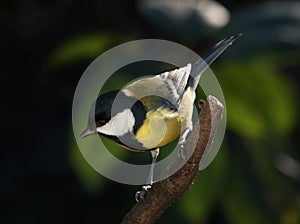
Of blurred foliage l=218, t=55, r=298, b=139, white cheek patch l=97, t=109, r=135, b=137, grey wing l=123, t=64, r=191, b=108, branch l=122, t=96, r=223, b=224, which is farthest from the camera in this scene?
blurred foliage l=218, t=55, r=298, b=139

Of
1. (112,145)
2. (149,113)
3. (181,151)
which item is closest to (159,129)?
(149,113)

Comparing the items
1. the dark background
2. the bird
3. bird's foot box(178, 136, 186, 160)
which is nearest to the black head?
the bird

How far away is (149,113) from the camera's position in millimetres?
1820

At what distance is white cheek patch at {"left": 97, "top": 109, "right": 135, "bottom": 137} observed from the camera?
174 cm

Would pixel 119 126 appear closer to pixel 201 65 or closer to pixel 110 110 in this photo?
pixel 110 110

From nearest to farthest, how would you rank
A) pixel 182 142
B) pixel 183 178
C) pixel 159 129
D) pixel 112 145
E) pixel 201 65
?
pixel 183 178 < pixel 182 142 < pixel 159 129 < pixel 201 65 < pixel 112 145

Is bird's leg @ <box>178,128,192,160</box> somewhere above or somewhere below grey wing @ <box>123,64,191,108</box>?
below

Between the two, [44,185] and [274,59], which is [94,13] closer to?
[44,185]

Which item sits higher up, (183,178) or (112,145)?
(183,178)

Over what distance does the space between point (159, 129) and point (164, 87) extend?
0.12m

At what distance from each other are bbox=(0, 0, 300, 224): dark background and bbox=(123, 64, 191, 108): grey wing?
1.49 feet

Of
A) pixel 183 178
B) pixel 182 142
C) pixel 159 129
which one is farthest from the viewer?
pixel 159 129

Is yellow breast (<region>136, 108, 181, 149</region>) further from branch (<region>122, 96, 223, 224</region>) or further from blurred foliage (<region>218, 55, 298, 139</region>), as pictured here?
blurred foliage (<region>218, 55, 298, 139</region>)

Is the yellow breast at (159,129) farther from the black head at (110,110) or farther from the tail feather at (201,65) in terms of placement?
A: the tail feather at (201,65)
